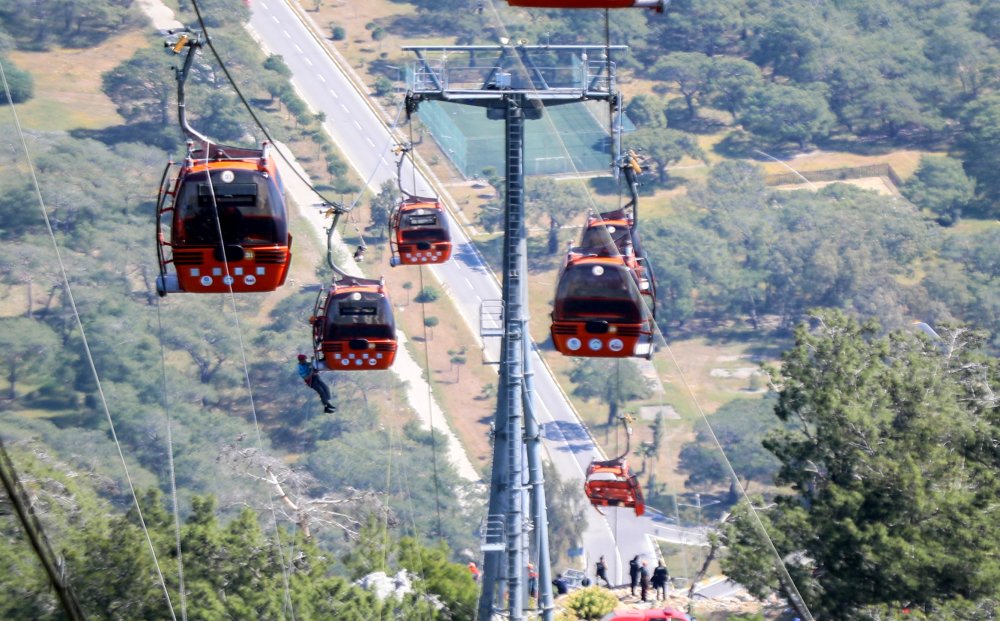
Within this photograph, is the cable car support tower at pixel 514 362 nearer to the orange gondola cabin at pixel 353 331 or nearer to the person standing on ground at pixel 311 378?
the orange gondola cabin at pixel 353 331

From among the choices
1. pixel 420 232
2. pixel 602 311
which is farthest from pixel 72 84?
pixel 602 311

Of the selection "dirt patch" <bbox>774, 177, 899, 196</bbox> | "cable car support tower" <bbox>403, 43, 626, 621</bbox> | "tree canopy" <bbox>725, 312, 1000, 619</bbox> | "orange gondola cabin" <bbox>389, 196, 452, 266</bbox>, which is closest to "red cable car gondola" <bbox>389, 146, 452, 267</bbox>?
"orange gondola cabin" <bbox>389, 196, 452, 266</bbox>

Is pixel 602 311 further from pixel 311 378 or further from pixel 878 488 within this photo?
pixel 878 488

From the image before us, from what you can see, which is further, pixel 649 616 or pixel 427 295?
pixel 427 295

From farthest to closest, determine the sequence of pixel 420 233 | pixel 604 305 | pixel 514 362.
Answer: pixel 420 233
pixel 514 362
pixel 604 305

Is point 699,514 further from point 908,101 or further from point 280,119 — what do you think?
point 908,101

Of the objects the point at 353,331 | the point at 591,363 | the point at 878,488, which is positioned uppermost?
the point at 353,331

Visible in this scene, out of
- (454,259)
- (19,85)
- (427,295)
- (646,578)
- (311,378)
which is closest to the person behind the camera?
(311,378)

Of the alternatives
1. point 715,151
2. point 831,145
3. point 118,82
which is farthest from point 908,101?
point 118,82

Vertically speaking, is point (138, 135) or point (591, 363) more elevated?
point (138, 135)
